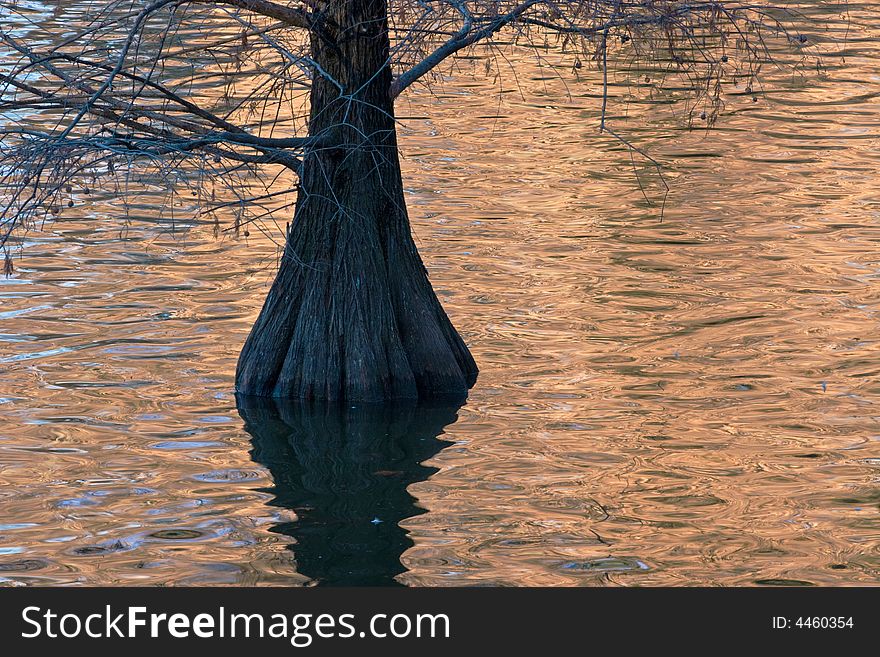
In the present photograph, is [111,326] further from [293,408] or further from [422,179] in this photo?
[422,179]

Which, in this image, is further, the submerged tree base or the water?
the submerged tree base

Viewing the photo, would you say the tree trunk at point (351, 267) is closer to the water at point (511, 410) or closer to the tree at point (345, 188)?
the tree at point (345, 188)

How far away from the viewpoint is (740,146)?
20031mm

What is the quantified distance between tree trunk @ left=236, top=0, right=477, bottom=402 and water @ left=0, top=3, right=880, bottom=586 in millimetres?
354

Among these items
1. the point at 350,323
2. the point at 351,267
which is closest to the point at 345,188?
the point at 351,267

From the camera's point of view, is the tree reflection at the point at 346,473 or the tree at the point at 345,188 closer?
the tree reflection at the point at 346,473

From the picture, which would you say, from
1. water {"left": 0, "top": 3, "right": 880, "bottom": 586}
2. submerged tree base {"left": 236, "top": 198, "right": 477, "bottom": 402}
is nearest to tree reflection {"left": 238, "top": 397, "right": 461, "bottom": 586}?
water {"left": 0, "top": 3, "right": 880, "bottom": 586}

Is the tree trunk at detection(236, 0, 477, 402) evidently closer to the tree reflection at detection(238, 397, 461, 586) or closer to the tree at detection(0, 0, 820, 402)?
the tree at detection(0, 0, 820, 402)

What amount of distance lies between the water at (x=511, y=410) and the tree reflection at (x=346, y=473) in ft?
0.08

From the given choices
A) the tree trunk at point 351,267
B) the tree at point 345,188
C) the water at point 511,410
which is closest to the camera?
the water at point 511,410

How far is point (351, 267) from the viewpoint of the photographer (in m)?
10.7

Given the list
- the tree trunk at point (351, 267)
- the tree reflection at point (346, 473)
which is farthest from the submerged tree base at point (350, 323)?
the tree reflection at point (346, 473)

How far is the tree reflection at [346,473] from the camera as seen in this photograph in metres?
8.50

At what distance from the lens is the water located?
8617mm
